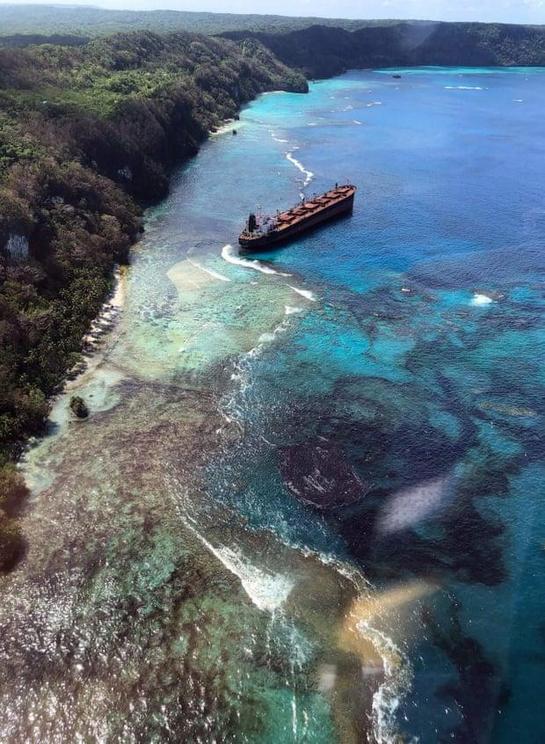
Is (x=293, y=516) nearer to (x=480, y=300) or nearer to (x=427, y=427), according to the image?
(x=427, y=427)

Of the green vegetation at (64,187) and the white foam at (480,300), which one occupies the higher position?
the green vegetation at (64,187)

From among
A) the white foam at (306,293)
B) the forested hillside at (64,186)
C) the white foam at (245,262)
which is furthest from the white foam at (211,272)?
the forested hillside at (64,186)

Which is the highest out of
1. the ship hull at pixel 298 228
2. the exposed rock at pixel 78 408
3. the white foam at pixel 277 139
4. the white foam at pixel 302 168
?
the white foam at pixel 277 139

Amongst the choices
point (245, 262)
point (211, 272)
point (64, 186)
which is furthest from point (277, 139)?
point (211, 272)

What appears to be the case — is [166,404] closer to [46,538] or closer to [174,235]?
[46,538]

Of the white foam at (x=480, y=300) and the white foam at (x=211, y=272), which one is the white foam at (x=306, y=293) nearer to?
the white foam at (x=211, y=272)

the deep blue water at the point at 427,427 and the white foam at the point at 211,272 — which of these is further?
the white foam at the point at 211,272
